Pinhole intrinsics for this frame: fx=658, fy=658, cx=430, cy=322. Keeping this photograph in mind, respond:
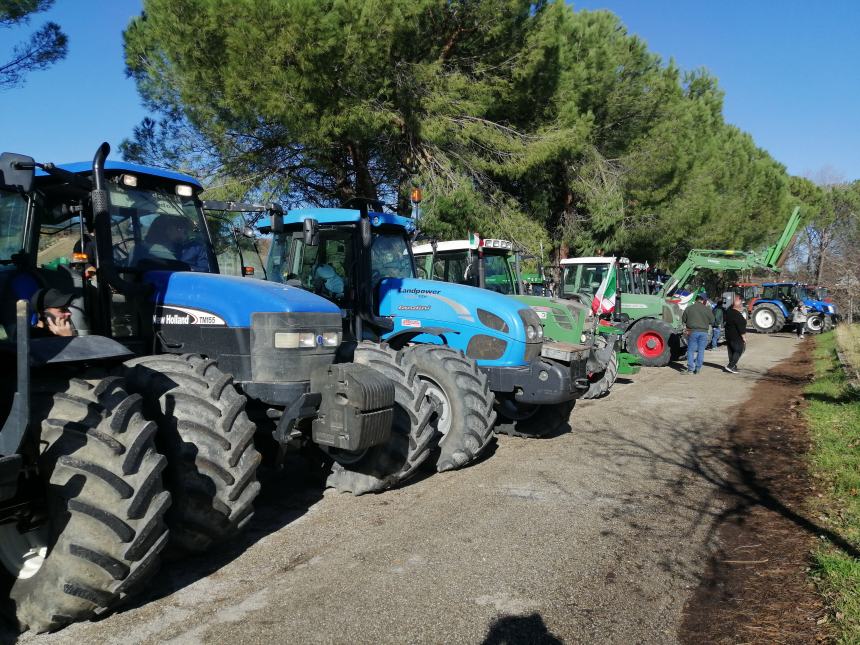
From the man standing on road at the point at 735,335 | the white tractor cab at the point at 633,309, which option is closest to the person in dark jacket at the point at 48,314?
the white tractor cab at the point at 633,309

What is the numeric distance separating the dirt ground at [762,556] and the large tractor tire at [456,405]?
2.12 meters

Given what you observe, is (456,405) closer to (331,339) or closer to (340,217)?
(331,339)

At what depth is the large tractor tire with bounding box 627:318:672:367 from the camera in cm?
1485

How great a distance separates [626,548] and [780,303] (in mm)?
26228

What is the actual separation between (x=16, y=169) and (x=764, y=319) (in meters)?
28.7

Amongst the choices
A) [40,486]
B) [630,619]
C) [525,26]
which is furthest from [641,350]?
[40,486]

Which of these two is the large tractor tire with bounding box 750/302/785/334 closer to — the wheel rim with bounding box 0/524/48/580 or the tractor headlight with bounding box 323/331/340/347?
the tractor headlight with bounding box 323/331/340/347


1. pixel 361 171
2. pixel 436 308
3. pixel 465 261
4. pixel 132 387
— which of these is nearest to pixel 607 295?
pixel 361 171

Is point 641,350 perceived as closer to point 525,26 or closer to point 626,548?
point 525,26

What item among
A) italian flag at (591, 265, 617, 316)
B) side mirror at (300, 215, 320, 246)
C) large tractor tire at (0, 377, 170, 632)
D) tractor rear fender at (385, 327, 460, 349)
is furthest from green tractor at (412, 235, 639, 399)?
large tractor tire at (0, 377, 170, 632)

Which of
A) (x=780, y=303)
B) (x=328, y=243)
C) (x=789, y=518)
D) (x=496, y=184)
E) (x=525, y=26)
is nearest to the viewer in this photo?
(x=789, y=518)

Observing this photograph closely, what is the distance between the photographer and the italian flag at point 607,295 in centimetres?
1379

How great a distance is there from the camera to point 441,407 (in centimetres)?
616

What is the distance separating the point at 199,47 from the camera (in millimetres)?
10539
